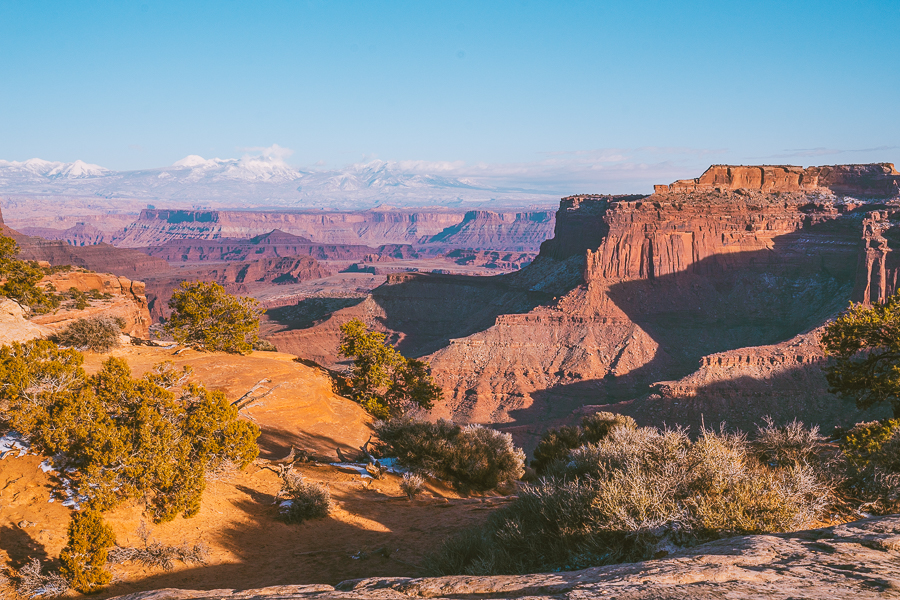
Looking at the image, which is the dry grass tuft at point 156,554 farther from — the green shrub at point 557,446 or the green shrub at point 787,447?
the green shrub at point 557,446

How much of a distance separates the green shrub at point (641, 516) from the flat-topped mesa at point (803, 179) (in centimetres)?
8087

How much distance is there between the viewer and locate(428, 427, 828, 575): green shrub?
9.37 metres

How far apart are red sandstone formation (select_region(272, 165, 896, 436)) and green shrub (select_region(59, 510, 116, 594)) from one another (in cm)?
5221

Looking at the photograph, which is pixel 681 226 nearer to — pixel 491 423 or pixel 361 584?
pixel 491 423

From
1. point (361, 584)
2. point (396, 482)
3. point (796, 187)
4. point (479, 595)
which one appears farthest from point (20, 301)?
point (796, 187)

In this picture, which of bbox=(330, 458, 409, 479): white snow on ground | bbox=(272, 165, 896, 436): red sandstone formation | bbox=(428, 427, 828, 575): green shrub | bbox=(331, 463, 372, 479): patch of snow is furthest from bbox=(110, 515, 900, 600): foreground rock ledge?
bbox=(272, 165, 896, 436): red sandstone formation

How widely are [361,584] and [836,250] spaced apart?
84.3m

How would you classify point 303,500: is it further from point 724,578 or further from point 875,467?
point 875,467

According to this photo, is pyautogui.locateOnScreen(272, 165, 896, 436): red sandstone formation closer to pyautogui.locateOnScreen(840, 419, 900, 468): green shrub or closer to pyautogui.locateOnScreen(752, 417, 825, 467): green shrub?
pyautogui.locateOnScreen(840, 419, 900, 468): green shrub

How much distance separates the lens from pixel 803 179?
88188mm

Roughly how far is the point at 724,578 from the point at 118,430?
516 inches

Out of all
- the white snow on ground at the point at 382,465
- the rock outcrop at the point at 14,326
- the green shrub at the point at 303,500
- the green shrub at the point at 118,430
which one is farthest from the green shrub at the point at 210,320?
the green shrub at the point at 303,500

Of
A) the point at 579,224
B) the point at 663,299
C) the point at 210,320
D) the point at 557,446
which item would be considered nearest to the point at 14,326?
the point at 210,320

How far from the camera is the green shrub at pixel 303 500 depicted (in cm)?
1499
